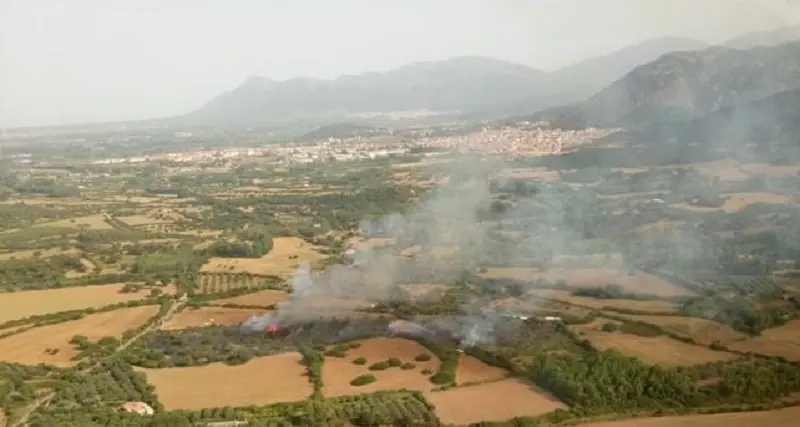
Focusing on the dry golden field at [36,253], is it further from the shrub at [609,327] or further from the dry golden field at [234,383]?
the shrub at [609,327]

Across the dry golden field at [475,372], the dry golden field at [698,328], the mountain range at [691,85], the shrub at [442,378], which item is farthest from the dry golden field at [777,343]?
the mountain range at [691,85]

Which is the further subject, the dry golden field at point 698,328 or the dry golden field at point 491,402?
the dry golden field at point 698,328

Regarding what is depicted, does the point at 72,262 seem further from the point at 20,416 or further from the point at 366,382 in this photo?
the point at 366,382

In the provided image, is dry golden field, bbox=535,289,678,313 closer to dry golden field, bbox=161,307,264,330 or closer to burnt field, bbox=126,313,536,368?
burnt field, bbox=126,313,536,368

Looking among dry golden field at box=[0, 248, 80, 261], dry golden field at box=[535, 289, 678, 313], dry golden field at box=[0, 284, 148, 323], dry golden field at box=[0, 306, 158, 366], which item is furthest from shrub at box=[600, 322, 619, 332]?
dry golden field at box=[0, 248, 80, 261]

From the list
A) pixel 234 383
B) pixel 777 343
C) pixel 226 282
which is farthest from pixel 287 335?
pixel 777 343

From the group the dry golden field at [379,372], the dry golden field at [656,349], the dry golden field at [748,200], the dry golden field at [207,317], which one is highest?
the dry golden field at [748,200]

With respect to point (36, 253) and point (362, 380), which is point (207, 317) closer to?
point (362, 380)
